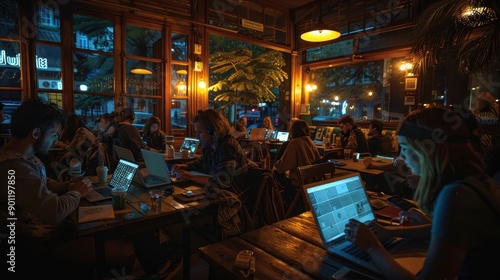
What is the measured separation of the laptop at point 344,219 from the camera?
1140 mm

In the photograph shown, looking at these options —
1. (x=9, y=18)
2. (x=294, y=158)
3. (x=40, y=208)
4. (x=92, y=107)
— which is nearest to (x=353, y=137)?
(x=294, y=158)

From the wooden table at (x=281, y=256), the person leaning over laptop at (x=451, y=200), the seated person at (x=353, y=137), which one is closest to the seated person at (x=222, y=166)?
the wooden table at (x=281, y=256)

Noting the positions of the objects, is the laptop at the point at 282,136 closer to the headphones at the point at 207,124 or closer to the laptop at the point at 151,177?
the headphones at the point at 207,124

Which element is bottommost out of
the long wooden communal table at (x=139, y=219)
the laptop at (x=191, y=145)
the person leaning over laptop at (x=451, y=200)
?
the long wooden communal table at (x=139, y=219)

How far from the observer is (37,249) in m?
1.59

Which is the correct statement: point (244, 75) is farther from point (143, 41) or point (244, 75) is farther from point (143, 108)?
point (143, 108)

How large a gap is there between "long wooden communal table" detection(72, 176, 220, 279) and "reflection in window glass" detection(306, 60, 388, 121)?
613cm

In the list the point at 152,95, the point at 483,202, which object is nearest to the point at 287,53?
the point at 152,95

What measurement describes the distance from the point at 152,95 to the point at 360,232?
577cm

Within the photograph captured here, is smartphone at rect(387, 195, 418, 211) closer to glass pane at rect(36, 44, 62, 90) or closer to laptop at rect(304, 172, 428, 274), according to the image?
laptop at rect(304, 172, 428, 274)

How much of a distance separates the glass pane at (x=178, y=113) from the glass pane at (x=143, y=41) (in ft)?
3.55

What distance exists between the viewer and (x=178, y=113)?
6496 millimetres

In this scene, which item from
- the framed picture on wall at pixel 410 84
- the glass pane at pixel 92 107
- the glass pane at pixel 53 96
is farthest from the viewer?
the framed picture on wall at pixel 410 84

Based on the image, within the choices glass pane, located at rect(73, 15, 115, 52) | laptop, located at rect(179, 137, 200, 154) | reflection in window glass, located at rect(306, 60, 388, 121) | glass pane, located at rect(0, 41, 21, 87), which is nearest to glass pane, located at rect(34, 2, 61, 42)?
glass pane, located at rect(73, 15, 115, 52)
